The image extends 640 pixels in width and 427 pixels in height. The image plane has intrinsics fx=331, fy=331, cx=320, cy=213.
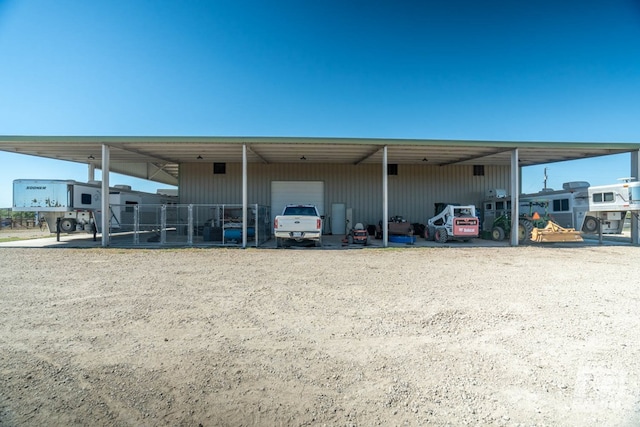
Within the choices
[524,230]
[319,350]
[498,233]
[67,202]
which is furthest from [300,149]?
[319,350]

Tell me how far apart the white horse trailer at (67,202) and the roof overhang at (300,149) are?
185 cm

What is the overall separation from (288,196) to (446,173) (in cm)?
1072

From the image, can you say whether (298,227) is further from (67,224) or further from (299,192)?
(67,224)

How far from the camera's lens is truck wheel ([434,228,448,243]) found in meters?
16.3

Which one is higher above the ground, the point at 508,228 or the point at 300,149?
the point at 300,149

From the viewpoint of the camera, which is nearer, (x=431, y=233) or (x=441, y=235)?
(x=441, y=235)

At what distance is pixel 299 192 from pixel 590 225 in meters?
15.8

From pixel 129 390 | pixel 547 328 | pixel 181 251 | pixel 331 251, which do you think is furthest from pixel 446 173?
pixel 129 390

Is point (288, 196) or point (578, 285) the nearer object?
point (578, 285)

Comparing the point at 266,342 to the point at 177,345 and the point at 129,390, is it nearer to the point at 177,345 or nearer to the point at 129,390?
the point at 177,345

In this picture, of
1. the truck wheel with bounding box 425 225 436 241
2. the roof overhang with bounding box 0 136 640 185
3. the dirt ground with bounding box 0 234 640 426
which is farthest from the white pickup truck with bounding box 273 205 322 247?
the truck wheel with bounding box 425 225 436 241

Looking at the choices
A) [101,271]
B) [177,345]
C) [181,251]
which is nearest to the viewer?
[177,345]

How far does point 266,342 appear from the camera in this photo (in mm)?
4246

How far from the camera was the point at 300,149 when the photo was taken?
55.3ft
